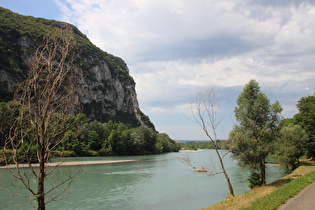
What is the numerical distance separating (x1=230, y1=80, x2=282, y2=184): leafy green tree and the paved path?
7.53m

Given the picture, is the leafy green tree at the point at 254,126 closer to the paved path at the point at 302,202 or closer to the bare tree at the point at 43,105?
the paved path at the point at 302,202

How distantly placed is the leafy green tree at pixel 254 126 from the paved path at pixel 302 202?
7534mm

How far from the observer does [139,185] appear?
3194 cm

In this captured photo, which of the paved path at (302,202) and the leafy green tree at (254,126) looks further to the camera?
the leafy green tree at (254,126)

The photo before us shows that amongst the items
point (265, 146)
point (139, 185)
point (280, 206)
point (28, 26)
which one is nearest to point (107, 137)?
point (139, 185)

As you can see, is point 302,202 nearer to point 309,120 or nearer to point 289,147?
point 289,147

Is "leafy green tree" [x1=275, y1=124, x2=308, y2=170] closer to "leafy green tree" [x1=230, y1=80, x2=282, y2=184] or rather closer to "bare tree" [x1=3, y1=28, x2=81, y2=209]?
"leafy green tree" [x1=230, y1=80, x2=282, y2=184]

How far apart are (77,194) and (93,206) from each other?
5.98 metres

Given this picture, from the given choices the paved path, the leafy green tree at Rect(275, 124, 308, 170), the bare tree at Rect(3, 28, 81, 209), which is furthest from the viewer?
the leafy green tree at Rect(275, 124, 308, 170)

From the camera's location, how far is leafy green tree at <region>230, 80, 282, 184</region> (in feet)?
68.5

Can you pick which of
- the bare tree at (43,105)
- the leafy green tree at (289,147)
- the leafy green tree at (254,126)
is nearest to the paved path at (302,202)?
the leafy green tree at (254,126)

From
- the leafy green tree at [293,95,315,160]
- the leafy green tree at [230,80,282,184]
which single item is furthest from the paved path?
the leafy green tree at [293,95,315,160]

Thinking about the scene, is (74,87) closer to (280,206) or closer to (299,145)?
(280,206)

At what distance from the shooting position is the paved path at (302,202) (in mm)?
10672
